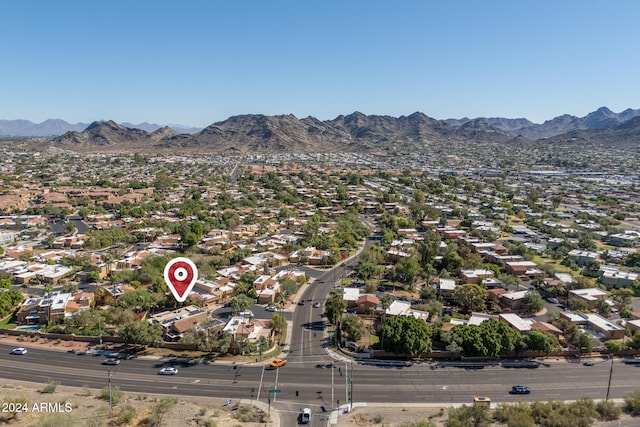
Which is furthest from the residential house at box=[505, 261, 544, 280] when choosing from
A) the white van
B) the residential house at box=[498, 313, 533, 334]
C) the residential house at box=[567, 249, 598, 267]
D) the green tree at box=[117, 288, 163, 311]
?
the green tree at box=[117, 288, 163, 311]

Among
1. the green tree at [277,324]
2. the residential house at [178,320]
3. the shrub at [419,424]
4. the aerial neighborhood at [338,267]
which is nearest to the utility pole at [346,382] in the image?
the aerial neighborhood at [338,267]

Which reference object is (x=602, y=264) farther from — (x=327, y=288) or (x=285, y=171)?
(x=285, y=171)

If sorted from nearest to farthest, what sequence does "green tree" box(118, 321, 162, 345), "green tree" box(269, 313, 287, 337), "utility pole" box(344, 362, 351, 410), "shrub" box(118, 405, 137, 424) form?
"shrub" box(118, 405, 137, 424)
"utility pole" box(344, 362, 351, 410)
"green tree" box(118, 321, 162, 345)
"green tree" box(269, 313, 287, 337)

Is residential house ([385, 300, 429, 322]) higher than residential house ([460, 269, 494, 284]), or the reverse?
residential house ([460, 269, 494, 284])

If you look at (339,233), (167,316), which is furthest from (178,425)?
(339,233)

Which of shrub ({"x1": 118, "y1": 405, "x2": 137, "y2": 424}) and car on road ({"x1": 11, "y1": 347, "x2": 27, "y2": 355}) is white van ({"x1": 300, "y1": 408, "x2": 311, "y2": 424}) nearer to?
shrub ({"x1": 118, "y1": 405, "x2": 137, "y2": 424})
